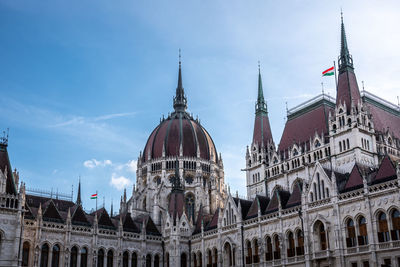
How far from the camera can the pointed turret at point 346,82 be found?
167ft

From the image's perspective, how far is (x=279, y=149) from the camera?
60844 millimetres

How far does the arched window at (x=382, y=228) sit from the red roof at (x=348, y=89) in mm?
17001

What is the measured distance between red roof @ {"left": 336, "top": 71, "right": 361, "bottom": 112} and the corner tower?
1268 cm

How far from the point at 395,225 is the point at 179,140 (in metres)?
48.8

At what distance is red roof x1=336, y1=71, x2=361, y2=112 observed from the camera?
50.7m

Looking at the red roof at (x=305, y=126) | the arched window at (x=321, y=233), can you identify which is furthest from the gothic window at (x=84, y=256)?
the red roof at (x=305, y=126)

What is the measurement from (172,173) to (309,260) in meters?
40.0

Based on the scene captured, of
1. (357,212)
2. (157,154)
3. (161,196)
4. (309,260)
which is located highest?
(157,154)

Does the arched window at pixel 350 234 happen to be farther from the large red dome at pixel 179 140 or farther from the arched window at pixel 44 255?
the large red dome at pixel 179 140

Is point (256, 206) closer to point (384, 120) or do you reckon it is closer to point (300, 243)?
point (300, 243)

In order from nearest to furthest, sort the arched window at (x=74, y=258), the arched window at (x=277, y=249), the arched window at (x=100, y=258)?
the arched window at (x=277, y=249) → the arched window at (x=74, y=258) → the arched window at (x=100, y=258)

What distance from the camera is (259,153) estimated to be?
202 ft

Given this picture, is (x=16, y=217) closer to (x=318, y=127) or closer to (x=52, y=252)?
(x=52, y=252)

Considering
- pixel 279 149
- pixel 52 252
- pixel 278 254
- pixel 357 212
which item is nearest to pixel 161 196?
pixel 279 149
